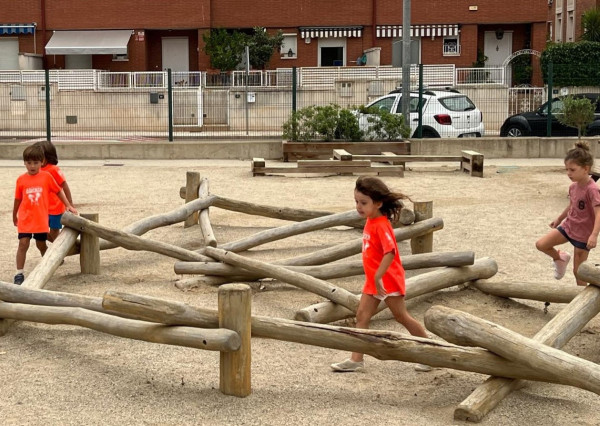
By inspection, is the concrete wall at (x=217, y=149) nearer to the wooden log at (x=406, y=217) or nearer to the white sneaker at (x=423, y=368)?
the wooden log at (x=406, y=217)

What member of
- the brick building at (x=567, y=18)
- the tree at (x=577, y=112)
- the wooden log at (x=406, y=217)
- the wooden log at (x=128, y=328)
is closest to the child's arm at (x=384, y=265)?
the wooden log at (x=128, y=328)

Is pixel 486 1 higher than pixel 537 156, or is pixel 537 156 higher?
pixel 486 1

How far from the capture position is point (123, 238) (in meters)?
8.95

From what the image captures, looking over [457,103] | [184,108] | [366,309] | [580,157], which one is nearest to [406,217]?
[580,157]

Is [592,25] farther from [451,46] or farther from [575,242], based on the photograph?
[575,242]

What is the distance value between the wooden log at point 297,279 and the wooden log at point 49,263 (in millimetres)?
1231

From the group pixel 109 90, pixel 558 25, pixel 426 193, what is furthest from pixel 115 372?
pixel 558 25

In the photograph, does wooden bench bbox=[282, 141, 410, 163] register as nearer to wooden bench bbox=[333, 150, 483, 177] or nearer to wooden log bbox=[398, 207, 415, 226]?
wooden bench bbox=[333, 150, 483, 177]

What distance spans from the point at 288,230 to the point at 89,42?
32.4m

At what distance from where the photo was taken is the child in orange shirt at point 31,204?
8.80m

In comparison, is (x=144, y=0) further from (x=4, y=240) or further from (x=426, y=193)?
(x=4, y=240)

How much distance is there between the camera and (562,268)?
837 centimetres

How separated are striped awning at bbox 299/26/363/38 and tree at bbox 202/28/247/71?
287cm

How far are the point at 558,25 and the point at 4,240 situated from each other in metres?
47.8
